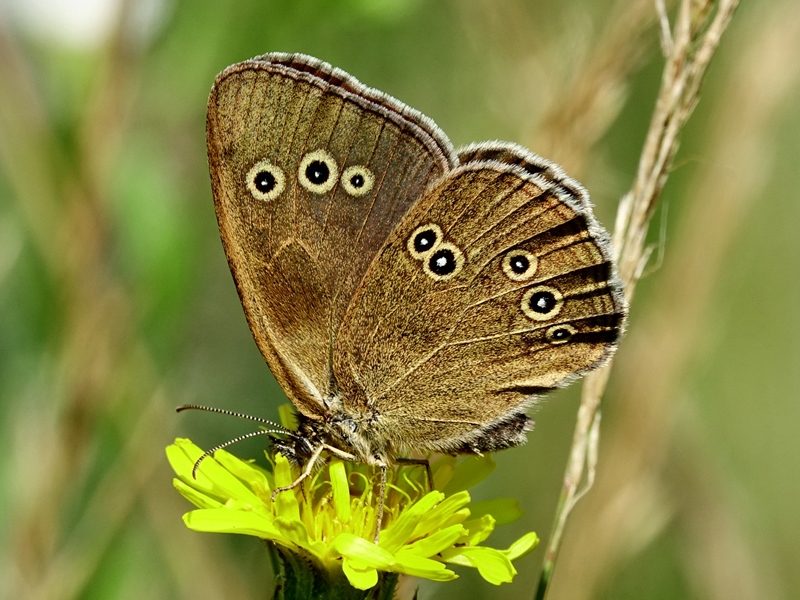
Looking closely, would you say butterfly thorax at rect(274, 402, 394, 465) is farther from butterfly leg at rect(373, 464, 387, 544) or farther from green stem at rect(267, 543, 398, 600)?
green stem at rect(267, 543, 398, 600)

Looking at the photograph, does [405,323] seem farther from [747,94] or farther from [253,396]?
[253,396]

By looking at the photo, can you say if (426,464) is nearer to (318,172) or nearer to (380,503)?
(380,503)

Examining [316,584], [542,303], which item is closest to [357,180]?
[542,303]

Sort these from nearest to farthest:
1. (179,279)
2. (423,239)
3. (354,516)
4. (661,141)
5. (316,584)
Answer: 1. (661,141)
2. (316,584)
3. (354,516)
4. (423,239)
5. (179,279)

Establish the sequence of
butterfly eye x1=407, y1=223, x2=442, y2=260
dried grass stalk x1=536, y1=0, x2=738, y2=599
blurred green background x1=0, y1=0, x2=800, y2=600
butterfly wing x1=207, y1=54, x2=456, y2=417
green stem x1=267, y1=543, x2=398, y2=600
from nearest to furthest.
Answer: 1. dried grass stalk x1=536, y1=0, x2=738, y2=599
2. green stem x1=267, y1=543, x2=398, y2=600
3. butterfly wing x1=207, y1=54, x2=456, y2=417
4. butterfly eye x1=407, y1=223, x2=442, y2=260
5. blurred green background x1=0, y1=0, x2=800, y2=600

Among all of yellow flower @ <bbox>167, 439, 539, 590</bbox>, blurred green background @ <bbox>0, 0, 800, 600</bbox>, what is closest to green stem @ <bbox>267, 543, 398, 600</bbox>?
yellow flower @ <bbox>167, 439, 539, 590</bbox>

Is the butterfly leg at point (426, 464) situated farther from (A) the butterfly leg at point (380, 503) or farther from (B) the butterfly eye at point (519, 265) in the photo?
(B) the butterfly eye at point (519, 265)
